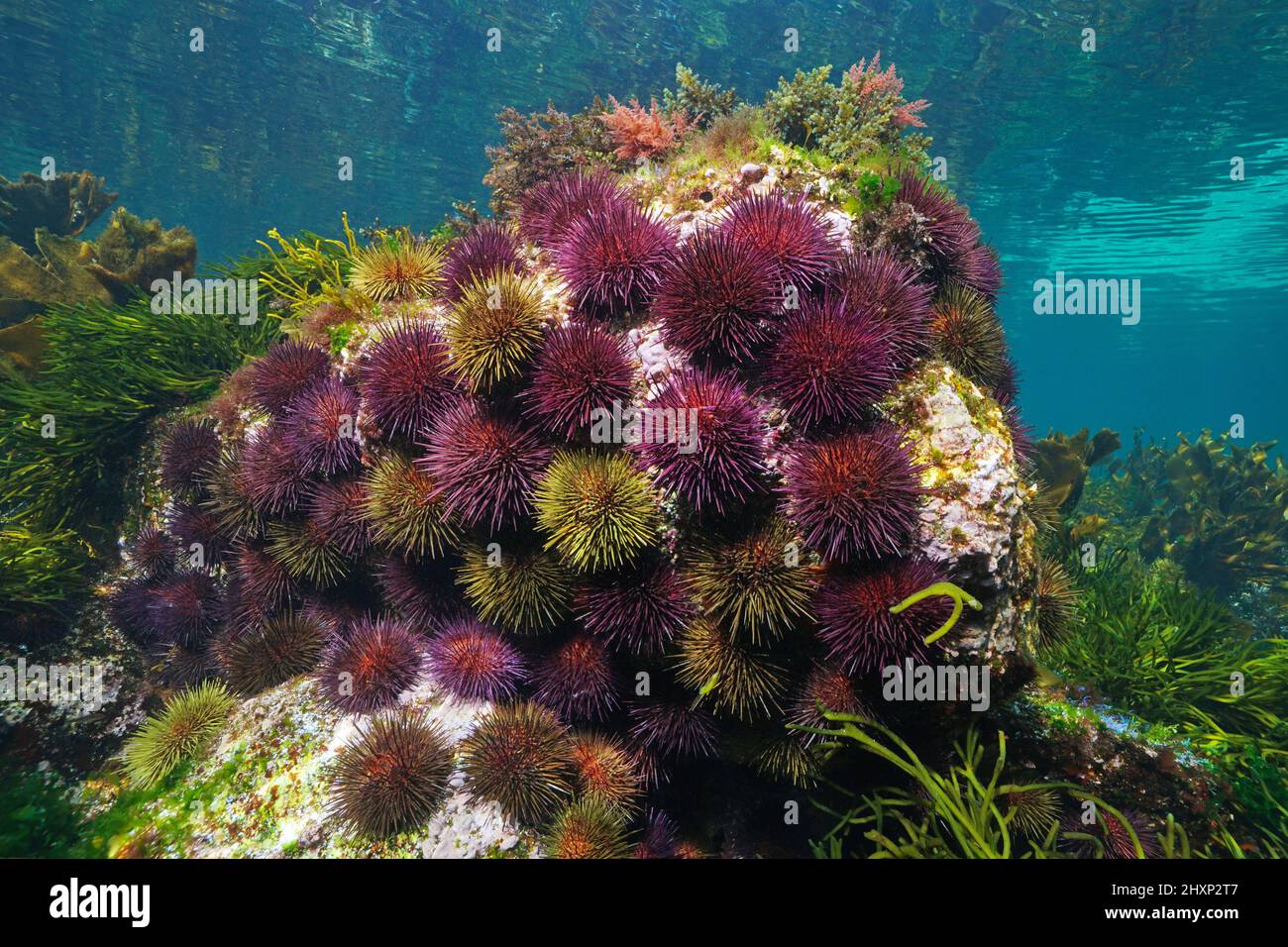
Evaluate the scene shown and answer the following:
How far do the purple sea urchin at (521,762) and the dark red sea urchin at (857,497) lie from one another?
2.46m

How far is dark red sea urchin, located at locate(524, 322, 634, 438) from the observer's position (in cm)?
360

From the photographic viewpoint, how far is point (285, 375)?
5094mm

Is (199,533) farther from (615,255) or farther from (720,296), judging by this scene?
(720,296)

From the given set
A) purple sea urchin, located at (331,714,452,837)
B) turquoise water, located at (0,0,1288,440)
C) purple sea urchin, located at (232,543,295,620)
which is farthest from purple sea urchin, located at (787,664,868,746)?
turquoise water, located at (0,0,1288,440)

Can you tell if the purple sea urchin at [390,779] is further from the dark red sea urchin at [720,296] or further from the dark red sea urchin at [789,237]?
the dark red sea urchin at [789,237]

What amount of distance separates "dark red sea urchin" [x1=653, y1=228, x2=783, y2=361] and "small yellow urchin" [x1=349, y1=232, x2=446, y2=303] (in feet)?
8.41

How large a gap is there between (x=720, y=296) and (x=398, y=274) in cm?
325

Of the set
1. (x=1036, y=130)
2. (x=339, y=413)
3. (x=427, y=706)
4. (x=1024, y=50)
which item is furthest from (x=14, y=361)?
(x=1036, y=130)

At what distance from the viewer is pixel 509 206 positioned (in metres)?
6.61

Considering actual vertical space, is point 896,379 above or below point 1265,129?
below

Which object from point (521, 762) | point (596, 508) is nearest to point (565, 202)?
point (596, 508)

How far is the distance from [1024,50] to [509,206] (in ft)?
63.4

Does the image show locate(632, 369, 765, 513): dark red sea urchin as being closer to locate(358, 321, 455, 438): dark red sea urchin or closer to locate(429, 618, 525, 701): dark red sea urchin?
locate(358, 321, 455, 438): dark red sea urchin
